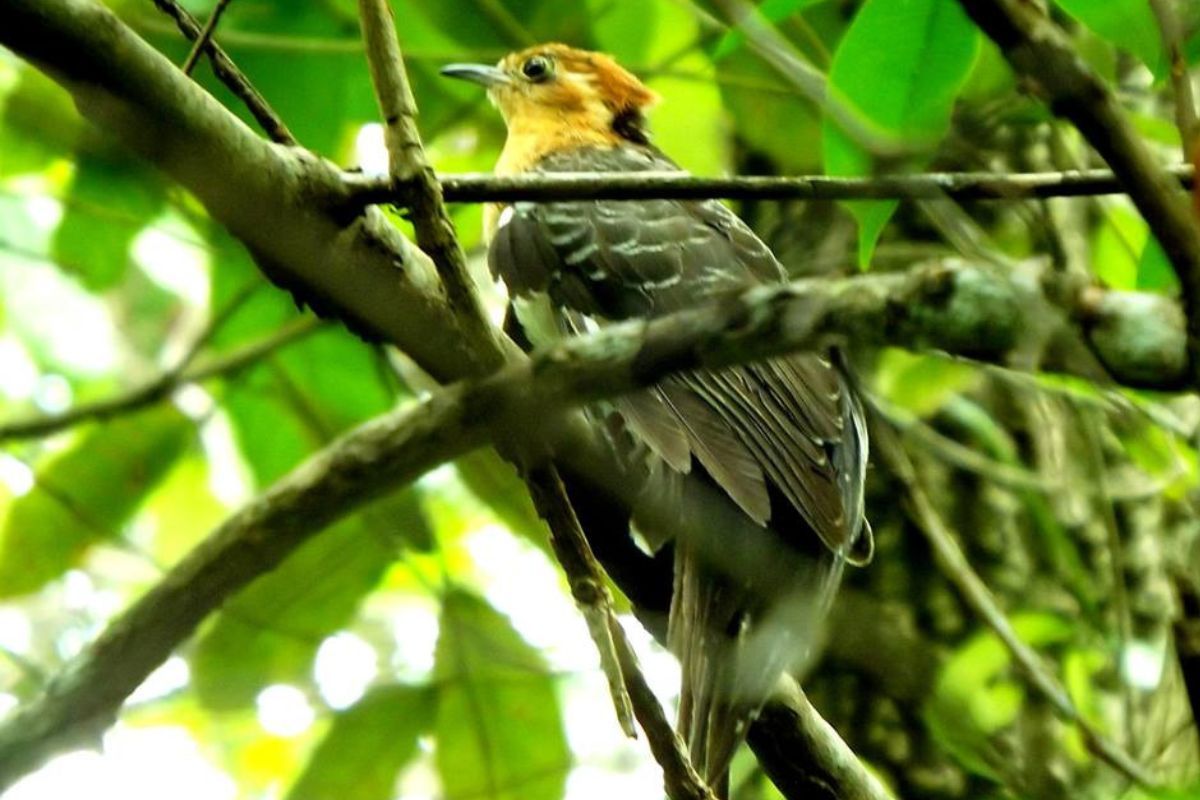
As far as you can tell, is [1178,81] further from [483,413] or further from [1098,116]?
[483,413]

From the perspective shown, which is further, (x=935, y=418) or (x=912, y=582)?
(x=935, y=418)

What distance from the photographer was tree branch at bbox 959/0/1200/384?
128 centimetres

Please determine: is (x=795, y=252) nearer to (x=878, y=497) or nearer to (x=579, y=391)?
(x=878, y=497)

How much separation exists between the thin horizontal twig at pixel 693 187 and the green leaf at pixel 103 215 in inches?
102

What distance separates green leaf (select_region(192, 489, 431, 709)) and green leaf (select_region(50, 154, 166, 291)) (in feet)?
3.99

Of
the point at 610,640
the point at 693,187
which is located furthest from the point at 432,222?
the point at 610,640

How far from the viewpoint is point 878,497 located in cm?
485

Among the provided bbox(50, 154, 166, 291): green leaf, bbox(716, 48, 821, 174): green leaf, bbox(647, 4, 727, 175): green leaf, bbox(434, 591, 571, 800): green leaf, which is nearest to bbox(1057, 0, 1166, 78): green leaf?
bbox(716, 48, 821, 174): green leaf


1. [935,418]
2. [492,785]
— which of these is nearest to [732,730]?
[492,785]

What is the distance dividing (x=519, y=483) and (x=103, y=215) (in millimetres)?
1585

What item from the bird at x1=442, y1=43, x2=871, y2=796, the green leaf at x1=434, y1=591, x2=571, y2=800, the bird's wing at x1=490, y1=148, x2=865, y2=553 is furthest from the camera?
the green leaf at x1=434, y1=591, x2=571, y2=800

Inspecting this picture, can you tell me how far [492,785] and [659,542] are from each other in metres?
1.01

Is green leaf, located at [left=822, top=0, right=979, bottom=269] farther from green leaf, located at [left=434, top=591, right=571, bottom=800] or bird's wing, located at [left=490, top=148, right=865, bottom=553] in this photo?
green leaf, located at [left=434, top=591, right=571, bottom=800]

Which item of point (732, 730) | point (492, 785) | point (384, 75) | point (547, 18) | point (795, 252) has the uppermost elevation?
point (547, 18)
